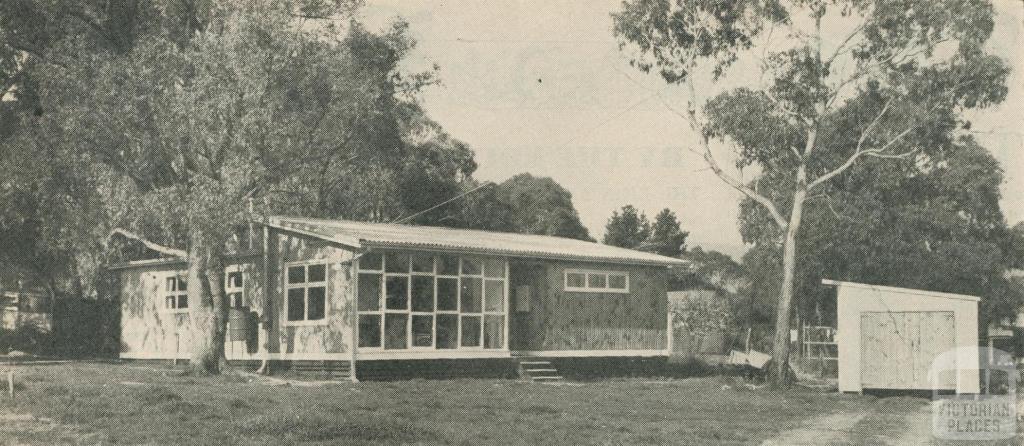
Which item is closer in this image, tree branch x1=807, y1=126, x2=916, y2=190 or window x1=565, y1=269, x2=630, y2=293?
tree branch x1=807, y1=126, x2=916, y2=190

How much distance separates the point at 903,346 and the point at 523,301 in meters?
8.95

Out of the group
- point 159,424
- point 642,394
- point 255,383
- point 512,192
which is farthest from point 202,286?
point 512,192

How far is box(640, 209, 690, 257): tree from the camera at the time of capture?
65.5 m

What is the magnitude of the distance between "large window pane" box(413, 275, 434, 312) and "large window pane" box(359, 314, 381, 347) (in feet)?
3.60

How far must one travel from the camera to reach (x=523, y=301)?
27.2 meters

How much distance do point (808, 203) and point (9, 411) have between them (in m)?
32.2

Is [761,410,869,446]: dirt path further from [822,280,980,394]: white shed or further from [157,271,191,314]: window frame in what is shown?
[157,271,191,314]: window frame

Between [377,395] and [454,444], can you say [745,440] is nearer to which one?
[454,444]

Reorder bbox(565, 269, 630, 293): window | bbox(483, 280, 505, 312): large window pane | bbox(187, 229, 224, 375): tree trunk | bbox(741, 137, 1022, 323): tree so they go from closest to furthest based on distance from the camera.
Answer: bbox(187, 229, 224, 375): tree trunk < bbox(483, 280, 505, 312): large window pane < bbox(565, 269, 630, 293): window < bbox(741, 137, 1022, 323): tree

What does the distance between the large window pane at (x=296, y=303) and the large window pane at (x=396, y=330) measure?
Result: 6.75ft

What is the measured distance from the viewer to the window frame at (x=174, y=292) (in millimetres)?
28109

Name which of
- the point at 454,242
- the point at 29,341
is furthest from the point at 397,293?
the point at 29,341

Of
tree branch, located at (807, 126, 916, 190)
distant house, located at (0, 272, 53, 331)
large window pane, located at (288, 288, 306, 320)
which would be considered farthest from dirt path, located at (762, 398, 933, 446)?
distant house, located at (0, 272, 53, 331)

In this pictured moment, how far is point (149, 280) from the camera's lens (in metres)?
29.5
